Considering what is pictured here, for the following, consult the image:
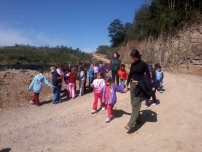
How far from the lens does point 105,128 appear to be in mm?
Answer: 6137

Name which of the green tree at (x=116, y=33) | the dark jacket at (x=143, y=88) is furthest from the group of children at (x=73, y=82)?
the green tree at (x=116, y=33)

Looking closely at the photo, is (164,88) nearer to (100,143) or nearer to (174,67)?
(100,143)

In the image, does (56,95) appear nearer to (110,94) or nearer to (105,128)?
(110,94)

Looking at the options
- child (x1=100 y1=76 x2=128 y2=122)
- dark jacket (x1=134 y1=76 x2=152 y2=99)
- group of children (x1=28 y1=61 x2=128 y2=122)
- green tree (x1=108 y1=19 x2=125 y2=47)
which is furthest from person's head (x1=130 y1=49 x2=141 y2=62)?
green tree (x1=108 y1=19 x2=125 y2=47)

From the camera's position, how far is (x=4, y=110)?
365 inches

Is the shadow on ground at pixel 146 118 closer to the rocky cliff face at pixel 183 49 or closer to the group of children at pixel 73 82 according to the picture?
the group of children at pixel 73 82

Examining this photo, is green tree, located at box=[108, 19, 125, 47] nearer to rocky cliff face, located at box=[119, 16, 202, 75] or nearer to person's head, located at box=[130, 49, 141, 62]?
rocky cliff face, located at box=[119, 16, 202, 75]

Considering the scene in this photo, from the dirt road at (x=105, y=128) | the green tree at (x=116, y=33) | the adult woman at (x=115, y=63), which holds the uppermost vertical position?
the green tree at (x=116, y=33)

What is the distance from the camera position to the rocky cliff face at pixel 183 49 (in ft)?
46.2

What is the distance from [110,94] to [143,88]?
5.06ft

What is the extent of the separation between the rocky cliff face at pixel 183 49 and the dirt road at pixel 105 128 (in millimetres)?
6184

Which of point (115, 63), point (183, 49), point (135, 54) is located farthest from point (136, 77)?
point (183, 49)

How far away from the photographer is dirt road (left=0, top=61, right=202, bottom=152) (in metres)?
5.07

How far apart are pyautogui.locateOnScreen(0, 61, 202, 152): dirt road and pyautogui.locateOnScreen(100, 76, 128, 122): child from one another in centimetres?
35
